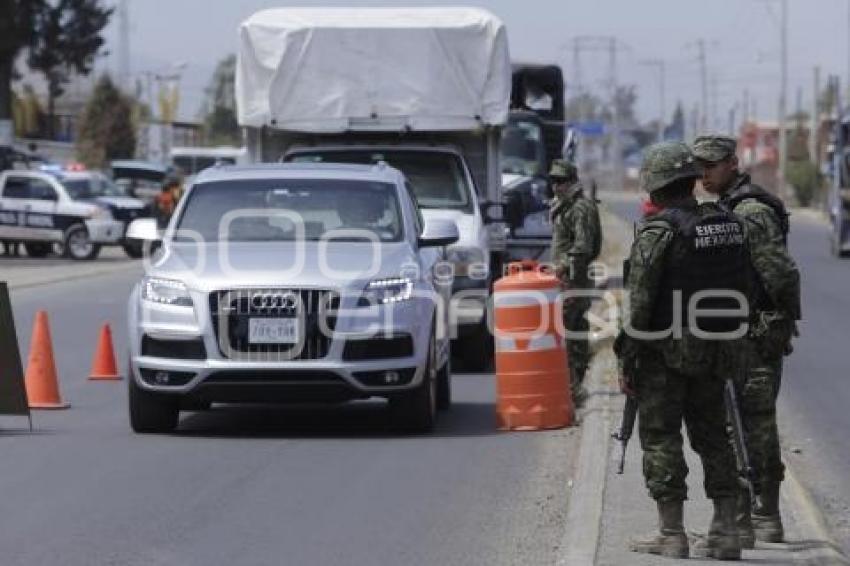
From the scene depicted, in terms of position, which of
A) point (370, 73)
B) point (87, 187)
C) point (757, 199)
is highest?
point (370, 73)

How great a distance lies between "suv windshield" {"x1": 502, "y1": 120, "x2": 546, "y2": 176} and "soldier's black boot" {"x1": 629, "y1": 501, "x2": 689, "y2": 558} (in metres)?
22.4

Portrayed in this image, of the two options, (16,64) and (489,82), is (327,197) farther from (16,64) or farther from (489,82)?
(16,64)

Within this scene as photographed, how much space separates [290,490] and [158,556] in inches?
78.8

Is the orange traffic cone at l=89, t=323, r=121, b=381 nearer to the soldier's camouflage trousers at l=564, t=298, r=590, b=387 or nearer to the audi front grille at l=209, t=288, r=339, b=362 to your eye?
the soldier's camouflage trousers at l=564, t=298, r=590, b=387

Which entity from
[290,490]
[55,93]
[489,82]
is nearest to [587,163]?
[55,93]

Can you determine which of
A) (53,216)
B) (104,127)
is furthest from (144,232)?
(104,127)

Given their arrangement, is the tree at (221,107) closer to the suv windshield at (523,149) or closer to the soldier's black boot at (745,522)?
the suv windshield at (523,149)

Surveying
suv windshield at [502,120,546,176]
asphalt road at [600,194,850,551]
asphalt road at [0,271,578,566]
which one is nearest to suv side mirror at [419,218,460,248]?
asphalt road at [0,271,578,566]

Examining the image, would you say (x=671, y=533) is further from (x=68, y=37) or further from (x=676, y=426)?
(x=68, y=37)

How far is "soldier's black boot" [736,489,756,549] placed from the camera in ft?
27.3

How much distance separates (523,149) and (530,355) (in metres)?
18.0

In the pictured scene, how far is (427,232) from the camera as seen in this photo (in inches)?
552

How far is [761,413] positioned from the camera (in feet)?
28.7

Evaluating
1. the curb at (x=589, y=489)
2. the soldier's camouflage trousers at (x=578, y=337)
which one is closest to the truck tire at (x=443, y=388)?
the soldier's camouflage trousers at (x=578, y=337)
